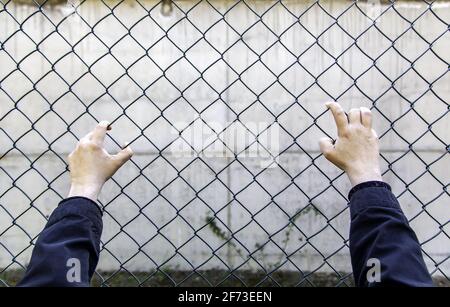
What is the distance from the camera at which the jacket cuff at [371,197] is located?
33.9 inches

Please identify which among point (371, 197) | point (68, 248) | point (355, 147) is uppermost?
point (355, 147)

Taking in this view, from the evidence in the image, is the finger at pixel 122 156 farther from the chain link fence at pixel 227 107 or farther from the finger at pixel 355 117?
the chain link fence at pixel 227 107

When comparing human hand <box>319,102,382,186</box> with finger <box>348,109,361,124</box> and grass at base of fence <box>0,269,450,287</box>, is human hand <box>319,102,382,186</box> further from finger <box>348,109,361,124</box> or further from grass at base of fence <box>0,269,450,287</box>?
grass at base of fence <box>0,269,450,287</box>

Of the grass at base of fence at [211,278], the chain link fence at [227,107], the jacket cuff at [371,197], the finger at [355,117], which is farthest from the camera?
the grass at base of fence at [211,278]

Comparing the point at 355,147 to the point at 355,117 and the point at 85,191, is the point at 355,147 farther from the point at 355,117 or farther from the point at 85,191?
the point at 85,191

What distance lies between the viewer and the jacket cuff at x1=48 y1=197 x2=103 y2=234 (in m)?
0.85

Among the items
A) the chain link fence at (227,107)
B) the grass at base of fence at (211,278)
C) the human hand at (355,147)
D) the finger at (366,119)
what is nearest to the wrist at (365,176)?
the human hand at (355,147)

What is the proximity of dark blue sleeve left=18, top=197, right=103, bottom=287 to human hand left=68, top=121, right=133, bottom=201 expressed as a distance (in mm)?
53

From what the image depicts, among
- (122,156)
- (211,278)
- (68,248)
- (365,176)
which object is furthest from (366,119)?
(211,278)

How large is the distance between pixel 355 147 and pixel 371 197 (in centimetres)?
15

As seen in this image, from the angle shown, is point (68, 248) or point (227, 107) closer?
point (68, 248)

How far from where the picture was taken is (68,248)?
0.79 m
